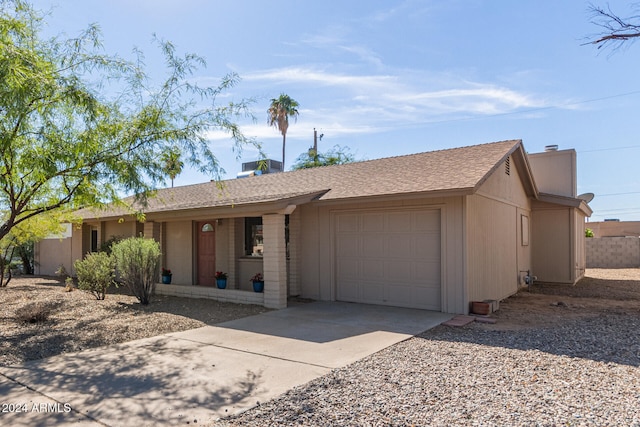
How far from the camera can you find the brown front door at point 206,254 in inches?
525

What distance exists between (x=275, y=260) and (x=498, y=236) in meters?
5.68

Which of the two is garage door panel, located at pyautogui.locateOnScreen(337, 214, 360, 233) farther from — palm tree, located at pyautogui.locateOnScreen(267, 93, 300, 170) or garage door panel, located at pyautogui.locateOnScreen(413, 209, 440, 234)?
palm tree, located at pyautogui.locateOnScreen(267, 93, 300, 170)

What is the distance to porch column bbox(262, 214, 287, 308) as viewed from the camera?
9.61 m

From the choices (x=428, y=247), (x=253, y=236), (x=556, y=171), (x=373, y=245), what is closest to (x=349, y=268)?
(x=373, y=245)

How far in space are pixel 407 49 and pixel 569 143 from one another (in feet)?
23.5

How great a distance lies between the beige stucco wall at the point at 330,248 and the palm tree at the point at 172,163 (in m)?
3.35

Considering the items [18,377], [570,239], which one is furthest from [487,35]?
[18,377]

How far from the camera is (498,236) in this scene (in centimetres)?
1077

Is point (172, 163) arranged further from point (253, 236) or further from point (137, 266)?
point (253, 236)

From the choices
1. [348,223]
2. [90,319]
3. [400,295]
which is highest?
[348,223]

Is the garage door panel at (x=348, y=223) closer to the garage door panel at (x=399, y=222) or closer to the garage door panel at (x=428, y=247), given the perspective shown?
the garage door panel at (x=399, y=222)

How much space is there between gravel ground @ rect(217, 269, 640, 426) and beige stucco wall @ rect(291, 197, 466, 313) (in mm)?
1222

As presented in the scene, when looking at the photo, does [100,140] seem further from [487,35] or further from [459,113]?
[459,113]

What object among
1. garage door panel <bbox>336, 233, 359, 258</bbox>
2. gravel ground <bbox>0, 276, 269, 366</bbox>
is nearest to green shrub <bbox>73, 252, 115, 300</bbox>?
gravel ground <bbox>0, 276, 269, 366</bbox>
